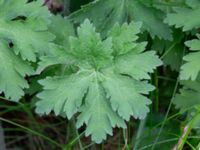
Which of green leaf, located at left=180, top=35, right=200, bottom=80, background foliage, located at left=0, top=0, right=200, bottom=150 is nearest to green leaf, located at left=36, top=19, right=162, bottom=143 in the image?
background foliage, located at left=0, top=0, right=200, bottom=150

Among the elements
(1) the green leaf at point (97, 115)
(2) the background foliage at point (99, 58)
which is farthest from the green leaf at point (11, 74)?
(1) the green leaf at point (97, 115)

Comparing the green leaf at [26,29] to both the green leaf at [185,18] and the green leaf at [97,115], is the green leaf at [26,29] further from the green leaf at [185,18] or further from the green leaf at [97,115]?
the green leaf at [185,18]

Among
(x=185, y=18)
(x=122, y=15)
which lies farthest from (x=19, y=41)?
(x=185, y=18)

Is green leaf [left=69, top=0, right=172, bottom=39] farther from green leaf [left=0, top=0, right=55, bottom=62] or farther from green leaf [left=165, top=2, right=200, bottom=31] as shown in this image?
green leaf [left=0, top=0, right=55, bottom=62]

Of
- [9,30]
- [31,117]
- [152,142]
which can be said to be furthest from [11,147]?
[9,30]

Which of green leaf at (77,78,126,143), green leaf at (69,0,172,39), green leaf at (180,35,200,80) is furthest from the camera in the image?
green leaf at (69,0,172,39)

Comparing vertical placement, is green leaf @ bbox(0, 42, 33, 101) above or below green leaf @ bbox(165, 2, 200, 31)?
below

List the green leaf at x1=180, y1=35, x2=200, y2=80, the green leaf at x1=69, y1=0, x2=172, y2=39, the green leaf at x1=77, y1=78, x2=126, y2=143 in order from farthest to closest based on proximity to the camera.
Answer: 1. the green leaf at x1=69, y1=0, x2=172, y2=39
2. the green leaf at x1=180, y1=35, x2=200, y2=80
3. the green leaf at x1=77, y1=78, x2=126, y2=143
